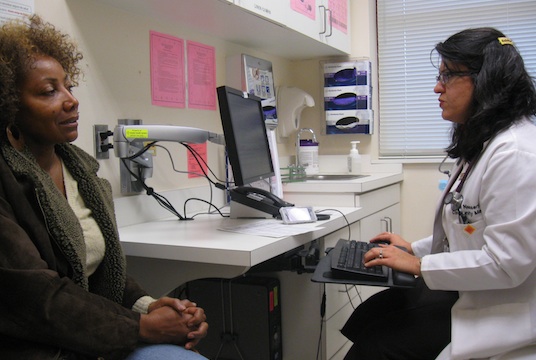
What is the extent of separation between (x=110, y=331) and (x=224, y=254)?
35 centimetres

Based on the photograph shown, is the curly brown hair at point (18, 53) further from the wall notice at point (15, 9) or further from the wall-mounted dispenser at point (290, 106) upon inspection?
the wall-mounted dispenser at point (290, 106)

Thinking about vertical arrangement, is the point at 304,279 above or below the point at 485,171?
below

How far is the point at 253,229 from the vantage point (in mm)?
1537

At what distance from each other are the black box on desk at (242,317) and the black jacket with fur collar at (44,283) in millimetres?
679

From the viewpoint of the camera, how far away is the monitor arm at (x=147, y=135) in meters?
1.50

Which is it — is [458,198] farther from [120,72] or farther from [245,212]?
[120,72]

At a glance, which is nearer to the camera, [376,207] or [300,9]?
[300,9]

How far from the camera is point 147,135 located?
150cm

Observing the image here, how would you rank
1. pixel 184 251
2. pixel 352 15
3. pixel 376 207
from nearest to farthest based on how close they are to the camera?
pixel 184 251 → pixel 376 207 → pixel 352 15

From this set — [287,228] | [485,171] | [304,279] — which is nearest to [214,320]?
[304,279]

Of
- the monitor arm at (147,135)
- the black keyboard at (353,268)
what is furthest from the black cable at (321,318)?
the monitor arm at (147,135)

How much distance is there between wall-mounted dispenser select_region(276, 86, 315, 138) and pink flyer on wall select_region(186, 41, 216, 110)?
64 cm

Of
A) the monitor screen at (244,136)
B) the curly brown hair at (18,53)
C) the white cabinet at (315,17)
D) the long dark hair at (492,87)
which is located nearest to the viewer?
the curly brown hair at (18,53)

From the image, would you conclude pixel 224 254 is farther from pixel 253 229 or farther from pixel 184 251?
pixel 253 229
